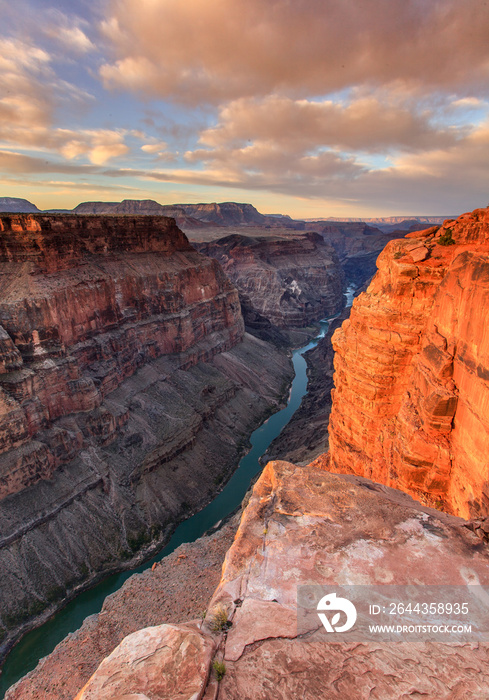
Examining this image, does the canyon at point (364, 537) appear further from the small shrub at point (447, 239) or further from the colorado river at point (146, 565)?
the colorado river at point (146, 565)

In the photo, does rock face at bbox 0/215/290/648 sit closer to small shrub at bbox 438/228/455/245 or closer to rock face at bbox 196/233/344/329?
small shrub at bbox 438/228/455/245

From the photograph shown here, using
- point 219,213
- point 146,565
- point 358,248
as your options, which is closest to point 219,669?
point 146,565

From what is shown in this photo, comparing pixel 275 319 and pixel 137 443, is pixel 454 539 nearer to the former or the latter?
pixel 137 443

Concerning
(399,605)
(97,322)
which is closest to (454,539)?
(399,605)

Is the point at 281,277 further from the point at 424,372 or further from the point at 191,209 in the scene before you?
the point at 191,209

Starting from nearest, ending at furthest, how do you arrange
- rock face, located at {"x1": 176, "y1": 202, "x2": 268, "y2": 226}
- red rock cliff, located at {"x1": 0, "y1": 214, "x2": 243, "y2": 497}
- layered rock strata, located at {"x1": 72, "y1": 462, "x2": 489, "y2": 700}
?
layered rock strata, located at {"x1": 72, "y1": 462, "x2": 489, "y2": 700}
red rock cliff, located at {"x1": 0, "y1": 214, "x2": 243, "y2": 497}
rock face, located at {"x1": 176, "y1": 202, "x2": 268, "y2": 226}

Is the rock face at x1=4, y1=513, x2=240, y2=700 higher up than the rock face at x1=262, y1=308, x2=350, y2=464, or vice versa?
the rock face at x1=4, y1=513, x2=240, y2=700

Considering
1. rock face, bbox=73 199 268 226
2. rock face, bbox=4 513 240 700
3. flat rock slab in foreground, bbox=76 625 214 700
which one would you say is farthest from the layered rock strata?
rock face, bbox=73 199 268 226
